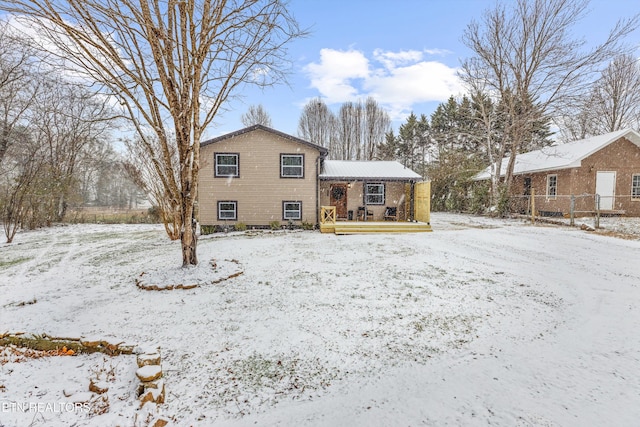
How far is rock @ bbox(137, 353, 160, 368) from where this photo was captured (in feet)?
9.81

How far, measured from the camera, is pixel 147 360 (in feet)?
9.86

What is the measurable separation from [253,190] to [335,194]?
440 centimetres

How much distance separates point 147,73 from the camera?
19.6ft

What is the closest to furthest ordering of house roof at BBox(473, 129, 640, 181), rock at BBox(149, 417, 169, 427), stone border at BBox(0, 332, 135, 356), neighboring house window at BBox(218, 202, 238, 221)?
1. rock at BBox(149, 417, 169, 427)
2. stone border at BBox(0, 332, 135, 356)
3. neighboring house window at BBox(218, 202, 238, 221)
4. house roof at BBox(473, 129, 640, 181)

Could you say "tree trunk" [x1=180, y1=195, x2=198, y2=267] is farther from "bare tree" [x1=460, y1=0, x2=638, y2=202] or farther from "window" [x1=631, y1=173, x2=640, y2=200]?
"window" [x1=631, y1=173, x2=640, y2=200]

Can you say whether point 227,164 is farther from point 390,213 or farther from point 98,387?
point 98,387

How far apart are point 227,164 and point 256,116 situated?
16.7m

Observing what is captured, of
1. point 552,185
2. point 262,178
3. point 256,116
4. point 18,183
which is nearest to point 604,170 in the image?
point 552,185

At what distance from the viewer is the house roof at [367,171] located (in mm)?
13719

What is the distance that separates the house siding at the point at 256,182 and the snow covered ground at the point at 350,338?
5.79 metres

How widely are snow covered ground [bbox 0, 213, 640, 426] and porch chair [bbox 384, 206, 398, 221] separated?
23.5 ft

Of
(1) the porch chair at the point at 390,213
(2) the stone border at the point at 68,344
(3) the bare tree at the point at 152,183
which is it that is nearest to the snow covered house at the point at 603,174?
(1) the porch chair at the point at 390,213

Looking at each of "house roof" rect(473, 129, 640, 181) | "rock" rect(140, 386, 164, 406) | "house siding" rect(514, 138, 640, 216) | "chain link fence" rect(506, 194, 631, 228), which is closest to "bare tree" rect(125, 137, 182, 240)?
"rock" rect(140, 386, 164, 406)

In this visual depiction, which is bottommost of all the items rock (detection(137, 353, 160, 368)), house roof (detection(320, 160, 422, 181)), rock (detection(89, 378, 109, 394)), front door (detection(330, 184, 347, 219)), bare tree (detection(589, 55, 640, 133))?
rock (detection(89, 378, 109, 394))
